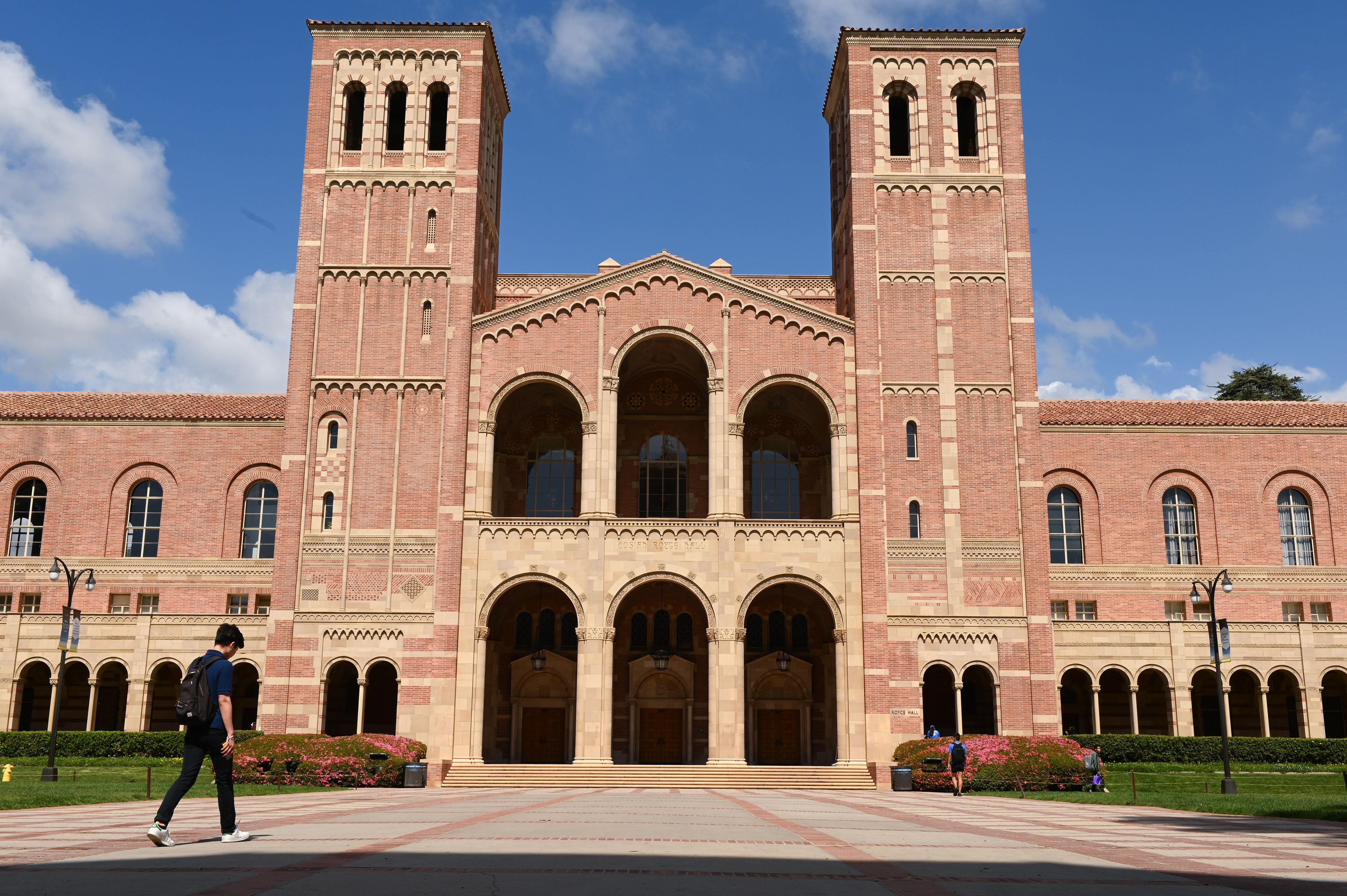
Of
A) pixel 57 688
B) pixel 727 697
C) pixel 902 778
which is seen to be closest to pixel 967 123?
pixel 727 697

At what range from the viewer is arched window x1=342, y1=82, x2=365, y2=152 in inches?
1683

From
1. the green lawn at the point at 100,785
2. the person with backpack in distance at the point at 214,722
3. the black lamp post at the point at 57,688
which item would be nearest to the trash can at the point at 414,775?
the green lawn at the point at 100,785

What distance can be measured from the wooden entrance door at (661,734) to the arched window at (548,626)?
171 inches

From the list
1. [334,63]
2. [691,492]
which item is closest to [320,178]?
[334,63]

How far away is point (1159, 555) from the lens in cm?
4412

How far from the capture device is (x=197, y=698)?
35.6ft

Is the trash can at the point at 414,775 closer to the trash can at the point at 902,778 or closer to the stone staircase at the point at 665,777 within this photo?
the stone staircase at the point at 665,777

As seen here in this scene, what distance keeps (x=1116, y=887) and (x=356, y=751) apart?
26182 millimetres

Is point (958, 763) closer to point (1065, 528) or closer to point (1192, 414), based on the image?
point (1065, 528)

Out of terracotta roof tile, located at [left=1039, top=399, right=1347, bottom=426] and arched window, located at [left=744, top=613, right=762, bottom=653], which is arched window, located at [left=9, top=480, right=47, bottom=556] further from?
terracotta roof tile, located at [left=1039, top=399, right=1347, bottom=426]

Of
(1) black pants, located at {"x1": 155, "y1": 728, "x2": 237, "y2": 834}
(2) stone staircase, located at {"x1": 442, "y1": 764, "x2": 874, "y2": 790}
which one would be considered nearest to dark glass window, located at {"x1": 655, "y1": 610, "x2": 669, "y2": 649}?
(2) stone staircase, located at {"x1": 442, "y1": 764, "x2": 874, "y2": 790}

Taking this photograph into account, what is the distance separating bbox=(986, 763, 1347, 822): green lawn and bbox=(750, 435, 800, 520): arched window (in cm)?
1461

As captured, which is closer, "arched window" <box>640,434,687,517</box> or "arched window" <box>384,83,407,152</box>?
"arched window" <box>384,83,407,152</box>

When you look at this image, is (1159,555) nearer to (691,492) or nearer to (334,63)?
(691,492)
